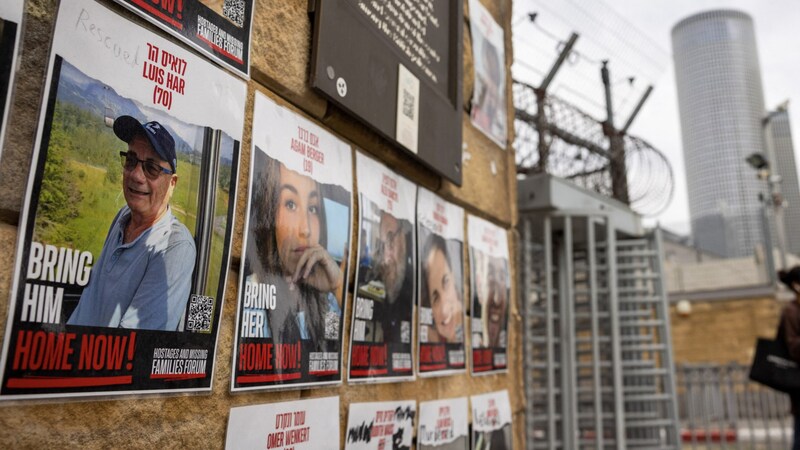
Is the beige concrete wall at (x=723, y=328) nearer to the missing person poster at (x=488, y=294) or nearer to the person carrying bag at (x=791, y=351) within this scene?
the person carrying bag at (x=791, y=351)

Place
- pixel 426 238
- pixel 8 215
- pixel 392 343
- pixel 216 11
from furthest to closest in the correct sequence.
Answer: pixel 426 238, pixel 392 343, pixel 216 11, pixel 8 215

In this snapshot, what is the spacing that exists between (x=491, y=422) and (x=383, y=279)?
3.17ft

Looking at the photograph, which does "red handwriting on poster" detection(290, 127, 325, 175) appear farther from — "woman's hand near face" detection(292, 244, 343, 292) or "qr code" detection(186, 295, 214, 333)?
"qr code" detection(186, 295, 214, 333)

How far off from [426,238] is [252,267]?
88cm

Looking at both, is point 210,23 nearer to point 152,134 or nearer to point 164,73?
point 164,73

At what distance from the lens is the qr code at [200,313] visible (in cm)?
110

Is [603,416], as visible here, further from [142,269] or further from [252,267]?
[142,269]

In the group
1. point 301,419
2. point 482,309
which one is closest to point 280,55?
point 301,419

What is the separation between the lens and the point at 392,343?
1.78 m

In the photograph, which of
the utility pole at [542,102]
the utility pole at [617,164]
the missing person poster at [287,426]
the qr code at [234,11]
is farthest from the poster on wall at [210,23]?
the utility pole at [617,164]

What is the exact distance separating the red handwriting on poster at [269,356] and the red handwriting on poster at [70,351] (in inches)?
10.8

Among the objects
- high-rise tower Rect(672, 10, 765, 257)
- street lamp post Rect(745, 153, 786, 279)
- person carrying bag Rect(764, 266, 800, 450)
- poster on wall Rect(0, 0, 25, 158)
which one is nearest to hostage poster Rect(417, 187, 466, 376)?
poster on wall Rect(0, 0, 25, 158)

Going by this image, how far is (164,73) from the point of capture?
1086mm

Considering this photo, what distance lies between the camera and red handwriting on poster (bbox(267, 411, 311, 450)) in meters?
1.29
